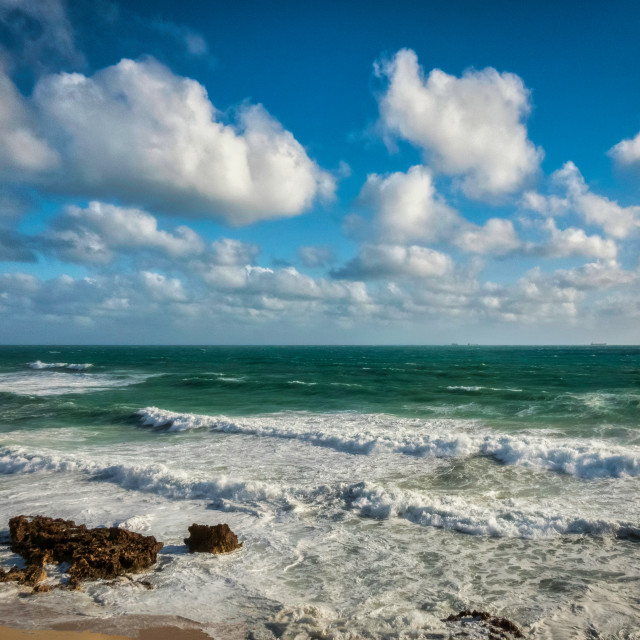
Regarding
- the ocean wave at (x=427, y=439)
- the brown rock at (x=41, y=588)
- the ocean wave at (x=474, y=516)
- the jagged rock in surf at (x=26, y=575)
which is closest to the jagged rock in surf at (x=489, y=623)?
the ocean wave at (x=474, y=516)

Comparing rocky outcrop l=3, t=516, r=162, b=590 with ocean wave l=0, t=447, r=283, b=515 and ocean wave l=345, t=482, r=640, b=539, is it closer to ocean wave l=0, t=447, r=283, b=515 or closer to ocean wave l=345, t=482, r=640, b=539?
ocean wave l=0, t=447, r=283, b=515

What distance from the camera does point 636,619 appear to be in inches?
242

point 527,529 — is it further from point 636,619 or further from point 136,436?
point 136,436

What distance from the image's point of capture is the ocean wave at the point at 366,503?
9.27m

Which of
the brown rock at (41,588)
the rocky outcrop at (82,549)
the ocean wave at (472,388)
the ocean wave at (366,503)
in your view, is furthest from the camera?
the ocean wave at (472,388)

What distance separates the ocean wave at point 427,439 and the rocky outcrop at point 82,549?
9.95 meters

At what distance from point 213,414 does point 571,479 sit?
18.1 m

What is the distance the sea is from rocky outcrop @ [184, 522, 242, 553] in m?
0.17

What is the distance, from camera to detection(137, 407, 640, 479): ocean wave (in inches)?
549

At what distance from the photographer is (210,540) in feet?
27.0

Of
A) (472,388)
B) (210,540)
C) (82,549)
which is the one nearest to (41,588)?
(82,549)

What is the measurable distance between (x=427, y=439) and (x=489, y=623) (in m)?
11.4

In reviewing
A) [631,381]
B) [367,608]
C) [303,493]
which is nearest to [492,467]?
[303,493]

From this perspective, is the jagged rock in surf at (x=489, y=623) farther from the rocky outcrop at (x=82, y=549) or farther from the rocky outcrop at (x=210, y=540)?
the rocky outcrop at (x=82, y=549)
